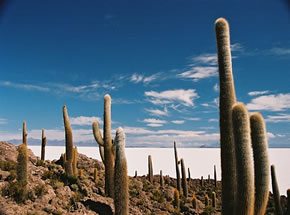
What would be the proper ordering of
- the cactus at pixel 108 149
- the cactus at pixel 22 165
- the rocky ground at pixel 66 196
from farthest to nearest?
the cactus at pixel 108 149
the cactus at pixel 22 165
the rocky ground at pixel 66 196

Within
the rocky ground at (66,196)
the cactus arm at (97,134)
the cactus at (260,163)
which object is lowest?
the rocky ground at (66,196)

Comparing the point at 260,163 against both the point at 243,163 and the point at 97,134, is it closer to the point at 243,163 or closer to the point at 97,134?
the point at 243,163

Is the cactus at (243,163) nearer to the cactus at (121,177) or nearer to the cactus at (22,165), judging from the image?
the cactus at (121,177)

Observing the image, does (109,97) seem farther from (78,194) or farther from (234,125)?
(234,125)

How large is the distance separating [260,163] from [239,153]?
2.31ft

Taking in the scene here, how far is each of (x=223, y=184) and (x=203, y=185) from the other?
934 inches

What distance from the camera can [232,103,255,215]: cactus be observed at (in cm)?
612

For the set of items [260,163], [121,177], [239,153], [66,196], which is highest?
[239,153]

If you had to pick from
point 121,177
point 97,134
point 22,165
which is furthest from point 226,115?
point 97,134

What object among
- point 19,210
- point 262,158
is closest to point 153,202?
point 19,210

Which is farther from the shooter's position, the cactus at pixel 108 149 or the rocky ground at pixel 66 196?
the cactus at pixel 108 149

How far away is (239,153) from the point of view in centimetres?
629

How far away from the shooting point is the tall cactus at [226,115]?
667cm

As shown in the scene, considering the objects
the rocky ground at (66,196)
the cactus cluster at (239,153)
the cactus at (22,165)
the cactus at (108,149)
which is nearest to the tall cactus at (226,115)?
the cactus cluster at (239,153)
